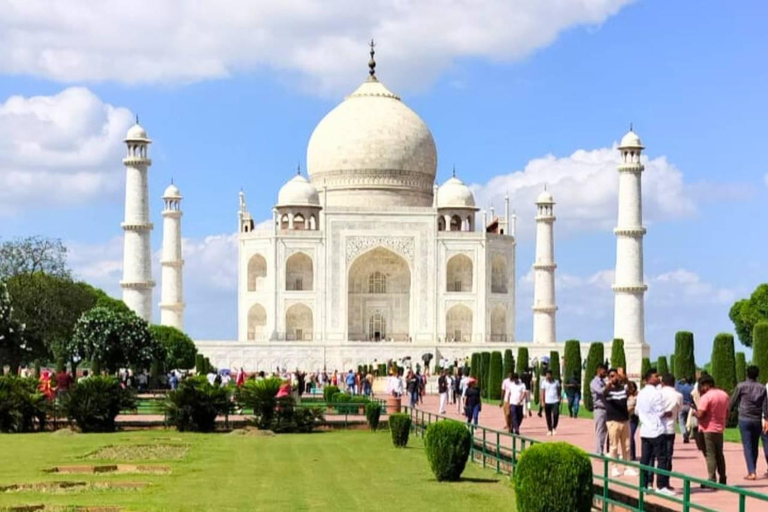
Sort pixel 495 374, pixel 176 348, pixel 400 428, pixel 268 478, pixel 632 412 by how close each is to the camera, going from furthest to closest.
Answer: pixel 176 348 < pixel 495 374 < pixel 400 428 < pixel 632 412 < pixel 268 478

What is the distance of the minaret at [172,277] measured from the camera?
167 ft

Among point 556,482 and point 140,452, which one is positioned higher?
point 556,482

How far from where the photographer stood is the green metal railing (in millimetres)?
8625

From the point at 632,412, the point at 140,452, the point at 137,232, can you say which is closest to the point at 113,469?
the point at 140,452

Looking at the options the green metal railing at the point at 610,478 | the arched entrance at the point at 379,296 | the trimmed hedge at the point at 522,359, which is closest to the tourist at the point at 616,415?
the green metal railing at the point at 610,478

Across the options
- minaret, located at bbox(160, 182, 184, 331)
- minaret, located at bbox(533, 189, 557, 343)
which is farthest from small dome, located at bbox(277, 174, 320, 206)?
minaret, located at bbox(533, 189, 557, 343)

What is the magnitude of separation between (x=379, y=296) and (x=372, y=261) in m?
1.36

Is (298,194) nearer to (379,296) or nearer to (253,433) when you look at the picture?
(379,296)

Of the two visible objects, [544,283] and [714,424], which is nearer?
[714,424]

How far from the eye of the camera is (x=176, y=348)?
140 feet

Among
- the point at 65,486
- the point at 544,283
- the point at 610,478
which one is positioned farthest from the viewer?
the point at 544,283

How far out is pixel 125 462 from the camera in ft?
51.5

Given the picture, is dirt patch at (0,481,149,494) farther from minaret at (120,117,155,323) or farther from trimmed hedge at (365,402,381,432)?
minaret at (120,117,155,323)

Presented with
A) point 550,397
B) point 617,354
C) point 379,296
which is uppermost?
point 379,296
